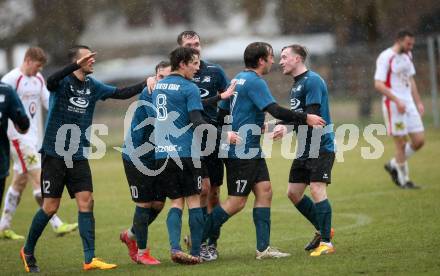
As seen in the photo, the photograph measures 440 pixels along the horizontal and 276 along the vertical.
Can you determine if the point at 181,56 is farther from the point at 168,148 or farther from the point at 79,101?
the point at 79,101

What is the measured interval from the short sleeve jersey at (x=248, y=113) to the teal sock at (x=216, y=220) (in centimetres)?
64

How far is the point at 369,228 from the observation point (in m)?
11.5

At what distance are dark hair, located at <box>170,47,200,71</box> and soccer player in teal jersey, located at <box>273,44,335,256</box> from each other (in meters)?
1.27

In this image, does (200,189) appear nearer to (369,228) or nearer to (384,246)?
(384,246)

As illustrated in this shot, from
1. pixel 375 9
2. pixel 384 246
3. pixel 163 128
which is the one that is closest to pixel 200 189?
pixel 163 128

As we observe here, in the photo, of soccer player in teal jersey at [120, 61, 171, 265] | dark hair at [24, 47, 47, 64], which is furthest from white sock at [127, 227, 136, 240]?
dark hair at [24, 47, 47, 64]

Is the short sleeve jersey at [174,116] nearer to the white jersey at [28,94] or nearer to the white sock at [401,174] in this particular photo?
the white jersey at [28,94]

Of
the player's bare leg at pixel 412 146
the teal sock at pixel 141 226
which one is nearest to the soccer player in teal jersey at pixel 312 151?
the teal sock at pixel 141 226

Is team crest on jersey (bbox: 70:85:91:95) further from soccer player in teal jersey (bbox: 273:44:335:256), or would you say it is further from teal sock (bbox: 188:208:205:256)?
soccer player in teal jersey (bbox: 273:44:335:256)

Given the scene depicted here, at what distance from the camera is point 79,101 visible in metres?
9.57

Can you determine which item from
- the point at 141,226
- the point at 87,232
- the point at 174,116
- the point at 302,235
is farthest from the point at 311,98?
the point at 87,232

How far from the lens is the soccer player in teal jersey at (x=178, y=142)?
9.07 meters

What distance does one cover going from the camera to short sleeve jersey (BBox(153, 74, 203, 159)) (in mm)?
9070

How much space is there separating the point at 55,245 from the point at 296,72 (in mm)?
4262
